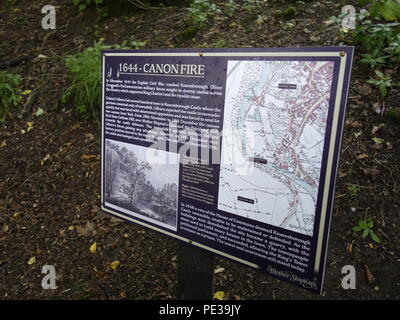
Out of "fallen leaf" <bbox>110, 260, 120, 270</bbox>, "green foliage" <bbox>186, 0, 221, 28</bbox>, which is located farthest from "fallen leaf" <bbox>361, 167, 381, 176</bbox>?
"green foliage" <bbox>186, 0, 221, 28</bbox>

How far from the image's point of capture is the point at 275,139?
150 cm

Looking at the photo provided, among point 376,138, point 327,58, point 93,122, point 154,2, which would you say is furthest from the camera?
point 154,2

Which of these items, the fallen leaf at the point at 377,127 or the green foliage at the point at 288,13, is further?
the green foliage at the point at 288,13

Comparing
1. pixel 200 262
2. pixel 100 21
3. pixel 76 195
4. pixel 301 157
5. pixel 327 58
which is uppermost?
pixel 100 21

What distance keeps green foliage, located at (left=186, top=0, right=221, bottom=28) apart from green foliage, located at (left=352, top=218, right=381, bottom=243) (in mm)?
3390

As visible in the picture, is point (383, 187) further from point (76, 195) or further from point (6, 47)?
point (6, 47)

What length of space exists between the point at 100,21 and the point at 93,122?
7.60 feet

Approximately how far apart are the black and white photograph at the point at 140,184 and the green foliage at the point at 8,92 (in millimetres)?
3312

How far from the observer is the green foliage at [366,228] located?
2.51m

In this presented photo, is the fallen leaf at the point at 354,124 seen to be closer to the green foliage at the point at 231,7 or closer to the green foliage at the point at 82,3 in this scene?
the green foliage at the point at 231,7

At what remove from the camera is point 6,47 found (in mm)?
5676

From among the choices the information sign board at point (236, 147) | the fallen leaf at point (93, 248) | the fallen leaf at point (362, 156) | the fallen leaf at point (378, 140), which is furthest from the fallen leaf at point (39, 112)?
the fallen leaf at point (378, 140)
